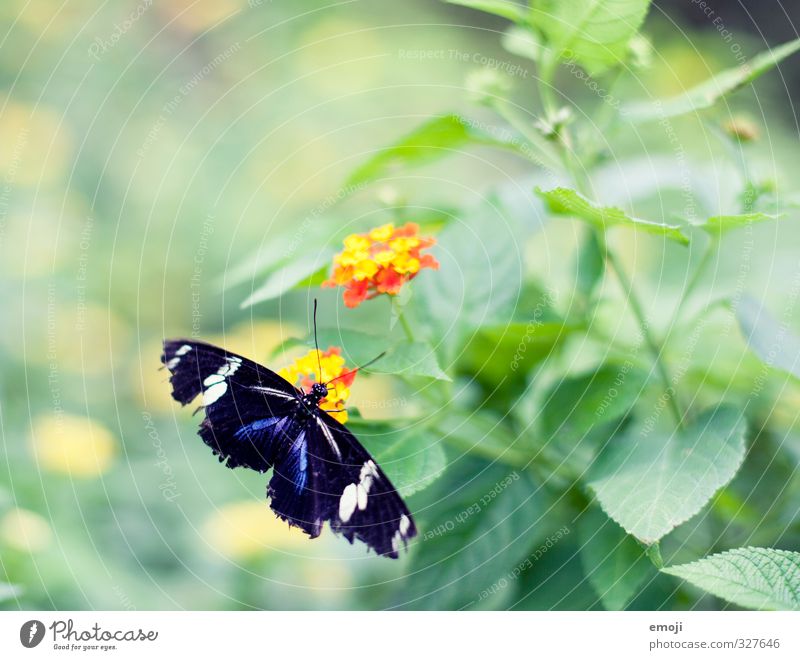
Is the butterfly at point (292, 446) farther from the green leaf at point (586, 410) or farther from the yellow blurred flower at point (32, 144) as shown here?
the yellow blurred flower at point (32, 144)

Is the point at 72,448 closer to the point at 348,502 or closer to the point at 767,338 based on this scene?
the point at 348,502

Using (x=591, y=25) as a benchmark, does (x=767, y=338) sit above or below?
below


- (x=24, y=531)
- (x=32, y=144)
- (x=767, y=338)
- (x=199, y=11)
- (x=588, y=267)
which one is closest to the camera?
(x=767, y=338)

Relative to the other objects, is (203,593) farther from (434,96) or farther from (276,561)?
(434,96)

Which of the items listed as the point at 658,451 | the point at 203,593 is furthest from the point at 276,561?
the point at 658,451

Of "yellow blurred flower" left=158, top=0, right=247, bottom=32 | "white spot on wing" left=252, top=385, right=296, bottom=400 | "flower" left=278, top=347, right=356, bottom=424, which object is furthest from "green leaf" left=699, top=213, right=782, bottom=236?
"yellow blurred flower" left=158, top=0, right=247, bottom=32

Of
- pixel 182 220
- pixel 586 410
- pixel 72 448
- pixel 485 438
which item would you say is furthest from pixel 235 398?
pixel 182 220
